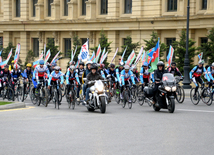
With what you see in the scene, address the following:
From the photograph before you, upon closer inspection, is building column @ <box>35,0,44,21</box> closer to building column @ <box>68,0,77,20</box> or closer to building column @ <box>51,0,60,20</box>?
building column @ <box>51,0,60,20</box>

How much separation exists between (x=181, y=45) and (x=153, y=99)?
1410 centimetres

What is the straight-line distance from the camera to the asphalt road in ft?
31.0

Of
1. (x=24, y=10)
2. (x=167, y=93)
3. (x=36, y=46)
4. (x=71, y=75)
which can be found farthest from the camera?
(x=36, y=46)

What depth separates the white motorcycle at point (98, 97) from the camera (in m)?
15.5

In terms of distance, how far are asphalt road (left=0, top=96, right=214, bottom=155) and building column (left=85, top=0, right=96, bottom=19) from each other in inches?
1021

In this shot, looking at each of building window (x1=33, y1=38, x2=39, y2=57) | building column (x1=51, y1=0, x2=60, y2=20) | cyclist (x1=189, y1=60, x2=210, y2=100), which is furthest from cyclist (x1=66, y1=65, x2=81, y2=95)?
building window (x1=33, y1=38, x2=39, y2=57)

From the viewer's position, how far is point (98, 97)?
51.2ft

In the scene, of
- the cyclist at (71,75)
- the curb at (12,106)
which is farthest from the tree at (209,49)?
the curb at (12,106)

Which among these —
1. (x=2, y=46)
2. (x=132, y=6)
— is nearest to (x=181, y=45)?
(x=132, y=6)

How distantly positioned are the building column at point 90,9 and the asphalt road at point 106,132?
25.9 meters

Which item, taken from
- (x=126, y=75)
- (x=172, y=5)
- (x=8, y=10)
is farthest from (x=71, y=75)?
(x=8, y=10)

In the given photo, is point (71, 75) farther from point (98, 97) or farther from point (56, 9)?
point (56, 9)

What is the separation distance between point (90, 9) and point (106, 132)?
3119cm

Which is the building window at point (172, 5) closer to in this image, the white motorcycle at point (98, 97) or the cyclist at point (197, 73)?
the cyclist at point (197, 73)
